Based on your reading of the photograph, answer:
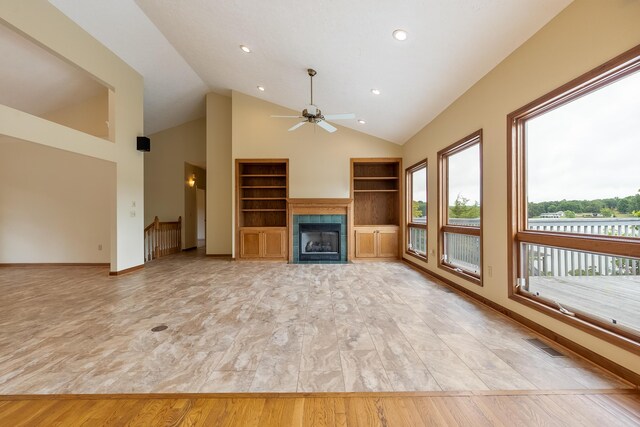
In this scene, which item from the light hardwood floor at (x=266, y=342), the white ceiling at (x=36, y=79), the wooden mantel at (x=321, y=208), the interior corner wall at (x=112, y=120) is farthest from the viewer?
the wooden mantel at (x=321, y=208)

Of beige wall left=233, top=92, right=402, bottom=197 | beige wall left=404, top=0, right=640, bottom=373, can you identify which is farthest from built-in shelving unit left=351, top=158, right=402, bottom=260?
beige wall left=404, top=0, right=640, bottom=373

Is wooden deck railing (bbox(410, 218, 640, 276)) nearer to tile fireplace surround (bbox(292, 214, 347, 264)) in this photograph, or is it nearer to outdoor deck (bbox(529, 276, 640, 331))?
outdoor deck (bbox(529, 276, 640, 331))

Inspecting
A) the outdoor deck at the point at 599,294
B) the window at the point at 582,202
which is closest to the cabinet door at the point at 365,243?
the window at the point at 582,202

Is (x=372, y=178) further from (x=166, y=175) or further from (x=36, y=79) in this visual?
(x=36, y=79)

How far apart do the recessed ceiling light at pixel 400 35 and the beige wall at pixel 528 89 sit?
115 centimetres

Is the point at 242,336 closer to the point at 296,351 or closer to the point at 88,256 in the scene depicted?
the point at 296,351

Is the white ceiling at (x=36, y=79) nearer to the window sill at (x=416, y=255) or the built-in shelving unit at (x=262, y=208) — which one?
the built-in shelving unit at (x=262, y=208)

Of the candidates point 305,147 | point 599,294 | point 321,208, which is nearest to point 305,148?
point 305,147

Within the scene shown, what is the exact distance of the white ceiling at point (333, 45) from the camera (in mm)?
2607

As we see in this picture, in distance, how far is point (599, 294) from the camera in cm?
236

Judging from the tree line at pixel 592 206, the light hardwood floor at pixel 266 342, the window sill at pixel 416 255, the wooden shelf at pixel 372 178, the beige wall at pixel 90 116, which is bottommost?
the light hardwood floor at pixel 266 342

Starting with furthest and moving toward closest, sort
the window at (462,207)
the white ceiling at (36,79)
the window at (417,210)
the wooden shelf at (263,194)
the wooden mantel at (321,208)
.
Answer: the wooden shelf at (263,194), the wooden mantel at (321,208), the window at (417,210), the white ceiling at (36,79), the window at (462,207)

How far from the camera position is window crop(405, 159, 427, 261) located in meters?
5.39

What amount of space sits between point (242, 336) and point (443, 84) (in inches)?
159
